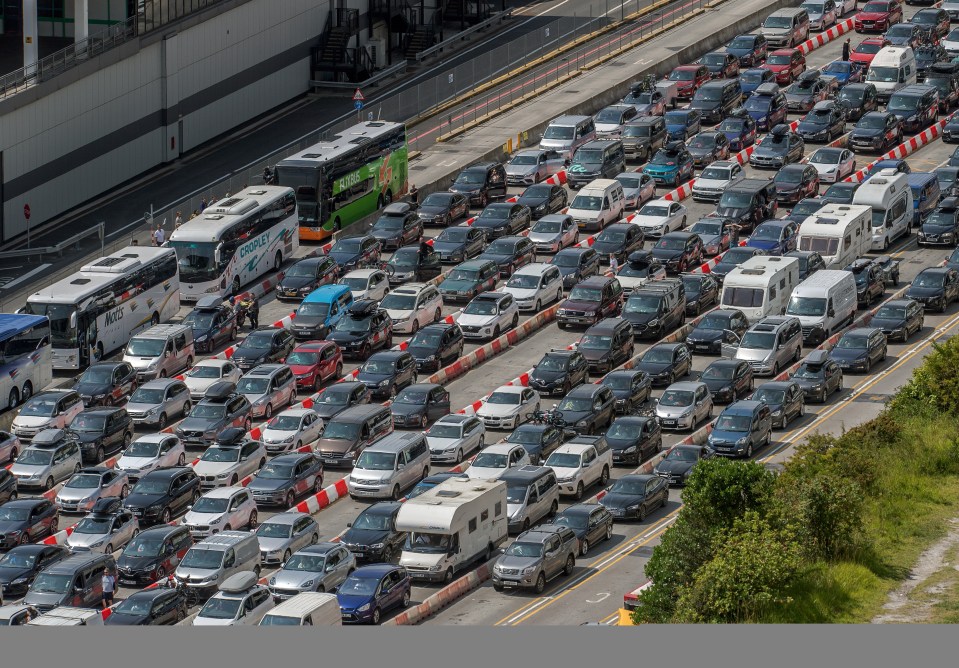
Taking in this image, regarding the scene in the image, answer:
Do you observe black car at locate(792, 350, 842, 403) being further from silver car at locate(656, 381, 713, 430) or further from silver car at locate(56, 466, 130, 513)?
silver car at locate(56, 466, 130, 513)

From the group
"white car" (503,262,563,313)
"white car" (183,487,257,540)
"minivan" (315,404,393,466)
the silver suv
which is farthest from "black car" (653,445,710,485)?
"white car" (503,262,563,313)

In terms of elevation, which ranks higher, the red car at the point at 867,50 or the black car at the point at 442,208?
the red car at the point at 867,50

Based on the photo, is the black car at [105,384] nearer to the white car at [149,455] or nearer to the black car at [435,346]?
the white car at [149,455]

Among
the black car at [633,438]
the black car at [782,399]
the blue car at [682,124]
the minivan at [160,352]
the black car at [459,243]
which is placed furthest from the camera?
the blue car at [682,124]

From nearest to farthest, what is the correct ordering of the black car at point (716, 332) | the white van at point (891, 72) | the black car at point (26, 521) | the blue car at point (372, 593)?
the blue car at point (372, 593), the black car at point (26, 521), the black car at point (716, 332), the white van at point (891, 72)

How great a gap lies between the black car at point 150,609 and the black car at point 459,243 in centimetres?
3114

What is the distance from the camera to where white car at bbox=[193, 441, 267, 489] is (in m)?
64.0

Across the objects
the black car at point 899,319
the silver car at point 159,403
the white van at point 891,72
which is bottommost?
the silver car at point 159,403

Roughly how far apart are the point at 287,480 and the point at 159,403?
8795 millimetres

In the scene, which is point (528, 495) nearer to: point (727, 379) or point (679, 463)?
point (679, 463)

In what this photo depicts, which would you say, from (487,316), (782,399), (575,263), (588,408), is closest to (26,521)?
(588,408)

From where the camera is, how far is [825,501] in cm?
4631

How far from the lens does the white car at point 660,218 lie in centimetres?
8581

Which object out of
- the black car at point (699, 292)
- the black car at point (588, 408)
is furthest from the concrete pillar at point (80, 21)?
the black car at point (588, 408)
